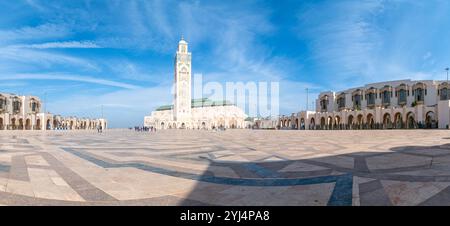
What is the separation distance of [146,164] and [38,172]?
2.21 metres

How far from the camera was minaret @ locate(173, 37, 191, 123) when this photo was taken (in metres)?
98.4

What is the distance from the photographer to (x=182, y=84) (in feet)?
331

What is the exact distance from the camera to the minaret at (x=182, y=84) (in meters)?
98.4

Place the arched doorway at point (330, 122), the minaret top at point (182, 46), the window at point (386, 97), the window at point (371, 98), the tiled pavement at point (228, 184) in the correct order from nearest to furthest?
the tiled pavement at point (228, 184) < the window at point (386, 97) < the arched doorway at point (330, 122) < the window at point (371, 98) < the minaret top at point (182, 46)

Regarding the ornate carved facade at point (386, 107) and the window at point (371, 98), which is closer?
the ornate carved facade at point (386, 107)

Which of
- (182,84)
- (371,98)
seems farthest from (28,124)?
(371,98)

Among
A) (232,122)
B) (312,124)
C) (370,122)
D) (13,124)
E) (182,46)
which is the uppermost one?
(182,46)

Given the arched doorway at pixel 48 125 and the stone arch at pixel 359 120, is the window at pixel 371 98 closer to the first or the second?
the stone arch at pixel 359 120

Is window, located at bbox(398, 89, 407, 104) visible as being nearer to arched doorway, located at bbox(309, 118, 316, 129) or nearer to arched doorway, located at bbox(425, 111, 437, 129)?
arched doorway, located at bbox(425, 111, 437, 129)

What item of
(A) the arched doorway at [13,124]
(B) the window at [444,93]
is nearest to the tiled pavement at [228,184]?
(B) the window at [444,93]

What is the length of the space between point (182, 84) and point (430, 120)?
7822cm

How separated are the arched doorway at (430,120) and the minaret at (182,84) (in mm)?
73738

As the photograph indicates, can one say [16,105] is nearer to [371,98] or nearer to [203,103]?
[203,103]
